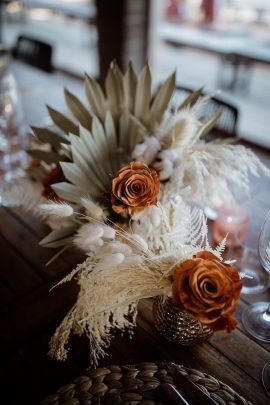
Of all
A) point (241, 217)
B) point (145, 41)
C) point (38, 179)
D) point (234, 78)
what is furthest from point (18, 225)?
point (234, 78)

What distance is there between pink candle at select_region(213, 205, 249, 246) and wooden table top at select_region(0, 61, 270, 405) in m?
0.16

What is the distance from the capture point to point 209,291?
19.3 inches

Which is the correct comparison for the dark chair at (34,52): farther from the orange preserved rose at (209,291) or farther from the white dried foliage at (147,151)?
the orange preserved rose at (209,291)

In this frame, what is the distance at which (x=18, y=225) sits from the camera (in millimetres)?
962

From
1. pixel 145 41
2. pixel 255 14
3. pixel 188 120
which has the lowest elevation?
pixel 188 120

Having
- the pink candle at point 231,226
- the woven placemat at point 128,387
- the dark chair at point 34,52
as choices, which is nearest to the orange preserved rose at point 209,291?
the woven placemat at point 128,387

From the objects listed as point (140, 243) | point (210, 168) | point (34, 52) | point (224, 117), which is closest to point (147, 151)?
point (210, 168)

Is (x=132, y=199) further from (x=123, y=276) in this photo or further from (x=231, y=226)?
(x=231, y=226)

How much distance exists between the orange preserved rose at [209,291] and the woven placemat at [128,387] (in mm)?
105

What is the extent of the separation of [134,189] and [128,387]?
0.31 meters

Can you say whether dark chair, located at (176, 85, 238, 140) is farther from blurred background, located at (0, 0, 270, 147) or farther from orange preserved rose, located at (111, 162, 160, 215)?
orange preserved rose, located at (111, 162, 160, 215)

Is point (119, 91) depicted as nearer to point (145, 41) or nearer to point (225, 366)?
point (225, 366)

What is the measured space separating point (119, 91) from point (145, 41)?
1566 millimetres

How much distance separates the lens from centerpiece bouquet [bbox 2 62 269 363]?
1.74 feet
